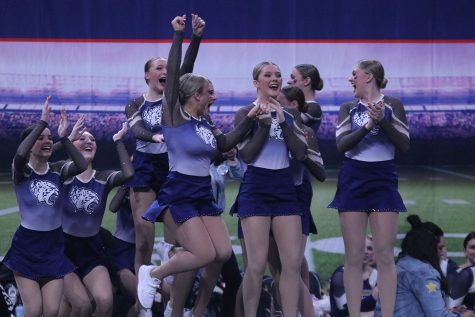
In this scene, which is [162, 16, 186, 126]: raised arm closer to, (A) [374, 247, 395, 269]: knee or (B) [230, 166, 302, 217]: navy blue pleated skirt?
(B) [230, 166, 302, 217]: navy blue pleated skirt

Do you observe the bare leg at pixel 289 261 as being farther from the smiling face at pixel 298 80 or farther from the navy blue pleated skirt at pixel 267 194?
the smiling face at pixel 298 80

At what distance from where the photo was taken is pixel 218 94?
686 centimetres

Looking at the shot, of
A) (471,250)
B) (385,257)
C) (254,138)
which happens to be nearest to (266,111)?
(254,138)

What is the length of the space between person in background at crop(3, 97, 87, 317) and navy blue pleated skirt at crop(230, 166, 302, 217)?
1.04m

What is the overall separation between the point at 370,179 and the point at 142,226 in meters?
1.50

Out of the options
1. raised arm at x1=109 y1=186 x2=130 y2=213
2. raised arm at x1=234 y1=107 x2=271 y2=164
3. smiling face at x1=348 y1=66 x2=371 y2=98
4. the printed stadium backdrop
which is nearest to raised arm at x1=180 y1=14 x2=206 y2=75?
raised arm at x1=234 y1=107 x2=271 y2=164

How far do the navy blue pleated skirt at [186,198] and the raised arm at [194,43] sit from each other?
0.78 meters

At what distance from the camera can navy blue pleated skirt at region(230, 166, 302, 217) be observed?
203 inches

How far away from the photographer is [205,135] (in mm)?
5090

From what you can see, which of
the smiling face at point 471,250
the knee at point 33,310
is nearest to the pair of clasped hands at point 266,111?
the knee at point 33,310

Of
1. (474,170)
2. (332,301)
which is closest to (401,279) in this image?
(332,301)

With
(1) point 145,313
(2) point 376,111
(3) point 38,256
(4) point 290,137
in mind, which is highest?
(2) point 376,111

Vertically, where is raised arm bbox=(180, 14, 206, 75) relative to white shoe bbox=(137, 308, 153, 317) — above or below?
above

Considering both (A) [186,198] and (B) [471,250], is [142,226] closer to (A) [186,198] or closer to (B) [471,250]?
(A) [186,198]
